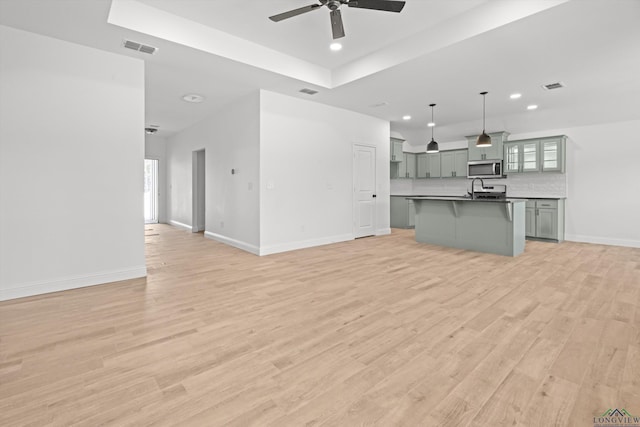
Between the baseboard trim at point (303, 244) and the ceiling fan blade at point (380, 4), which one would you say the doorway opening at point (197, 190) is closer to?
the baseboard trim at point (303, 244)

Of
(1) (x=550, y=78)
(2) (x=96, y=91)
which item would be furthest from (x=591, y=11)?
(2) (x=96, y=91)

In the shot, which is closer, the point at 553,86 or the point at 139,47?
the point at 139,47

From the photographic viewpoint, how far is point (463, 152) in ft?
26.7

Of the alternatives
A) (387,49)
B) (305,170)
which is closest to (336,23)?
(387,49)

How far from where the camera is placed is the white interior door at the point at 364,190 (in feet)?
22.2

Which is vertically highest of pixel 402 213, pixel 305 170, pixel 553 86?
pixel 553 86

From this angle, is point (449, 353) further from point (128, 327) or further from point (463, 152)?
point (463, 152)

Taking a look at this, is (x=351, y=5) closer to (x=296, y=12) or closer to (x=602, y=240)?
(x=296, y=12)

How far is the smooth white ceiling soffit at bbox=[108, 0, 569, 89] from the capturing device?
312cm

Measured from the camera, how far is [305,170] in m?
5.81

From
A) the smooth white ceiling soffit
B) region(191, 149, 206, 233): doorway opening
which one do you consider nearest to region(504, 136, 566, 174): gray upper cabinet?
the smooth white ceiling soffit

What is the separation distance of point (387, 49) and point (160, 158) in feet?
26.9

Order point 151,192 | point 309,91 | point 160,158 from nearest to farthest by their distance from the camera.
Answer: point 309,91
point 160,158
point 151,192

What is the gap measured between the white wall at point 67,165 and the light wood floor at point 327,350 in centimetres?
37
